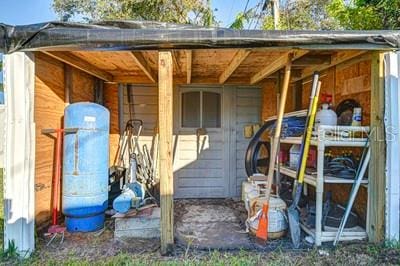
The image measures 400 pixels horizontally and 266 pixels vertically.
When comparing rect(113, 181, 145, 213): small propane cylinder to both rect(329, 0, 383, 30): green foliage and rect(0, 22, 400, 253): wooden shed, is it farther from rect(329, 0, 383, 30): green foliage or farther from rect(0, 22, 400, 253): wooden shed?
rect(329, 0, 383, 30): green foliage

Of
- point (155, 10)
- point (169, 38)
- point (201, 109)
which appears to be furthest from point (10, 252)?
point (155, 10)

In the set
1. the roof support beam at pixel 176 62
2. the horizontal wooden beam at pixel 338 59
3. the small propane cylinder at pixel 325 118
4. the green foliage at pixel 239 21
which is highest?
the green foliage at pixel 239 21

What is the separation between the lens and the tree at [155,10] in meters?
10.1

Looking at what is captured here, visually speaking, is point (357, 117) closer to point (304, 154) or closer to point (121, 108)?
point (304, 154)

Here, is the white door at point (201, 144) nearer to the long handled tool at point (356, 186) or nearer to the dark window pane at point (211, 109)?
the dark window pane at point (211, 109)

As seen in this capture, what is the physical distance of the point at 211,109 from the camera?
230 inches

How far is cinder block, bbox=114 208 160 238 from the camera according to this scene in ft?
11.6

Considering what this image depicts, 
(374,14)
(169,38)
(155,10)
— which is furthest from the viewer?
(155,10)

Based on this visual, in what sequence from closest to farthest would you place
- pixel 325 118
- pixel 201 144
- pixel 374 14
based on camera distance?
pixel 325 118 < pixel 374 14 < pixel 201 144

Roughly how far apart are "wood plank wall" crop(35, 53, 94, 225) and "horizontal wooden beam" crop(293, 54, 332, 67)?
2771 mm

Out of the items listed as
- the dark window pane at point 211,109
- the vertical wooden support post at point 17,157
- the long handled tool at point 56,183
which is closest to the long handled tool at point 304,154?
the long handled tool at point 56,183

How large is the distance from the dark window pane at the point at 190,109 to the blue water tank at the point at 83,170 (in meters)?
2.19

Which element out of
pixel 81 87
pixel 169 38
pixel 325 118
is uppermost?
pixel 169 38

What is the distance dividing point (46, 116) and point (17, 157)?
82 cm
